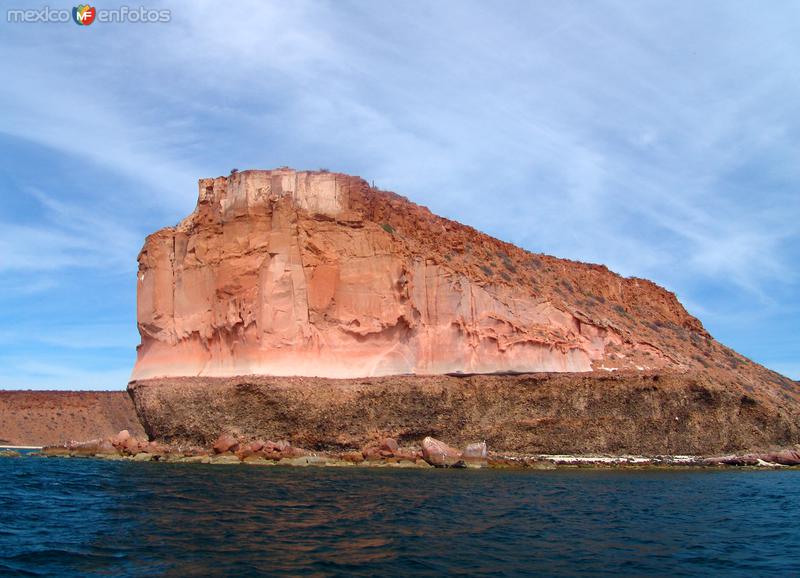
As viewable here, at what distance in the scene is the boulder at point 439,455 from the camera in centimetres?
2834

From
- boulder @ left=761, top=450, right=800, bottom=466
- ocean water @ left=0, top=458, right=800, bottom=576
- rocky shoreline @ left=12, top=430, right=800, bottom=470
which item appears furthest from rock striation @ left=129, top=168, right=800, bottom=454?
ocean water @ left=0, top=458, right=800, bottom=576

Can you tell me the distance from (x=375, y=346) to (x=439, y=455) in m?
6.87

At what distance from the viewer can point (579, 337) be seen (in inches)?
1426

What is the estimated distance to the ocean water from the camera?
10805 mm

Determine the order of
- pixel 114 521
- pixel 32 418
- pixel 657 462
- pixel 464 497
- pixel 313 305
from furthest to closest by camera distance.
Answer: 1. pixel 32 418
2. pixel 313 305
3. pixel 657 462
4. pixel 464 497
5. pixel 114 521

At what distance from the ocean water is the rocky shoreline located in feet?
17.6

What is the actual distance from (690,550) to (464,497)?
6.65m

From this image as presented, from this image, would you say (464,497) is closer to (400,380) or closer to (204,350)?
(400,380)

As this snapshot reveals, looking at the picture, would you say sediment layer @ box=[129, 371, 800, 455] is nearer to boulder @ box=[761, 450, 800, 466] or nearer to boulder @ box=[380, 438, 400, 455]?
boulder @ box=[380, 438, 400, 455]

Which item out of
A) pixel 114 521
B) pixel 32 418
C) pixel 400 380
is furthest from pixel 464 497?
pixel 32 418

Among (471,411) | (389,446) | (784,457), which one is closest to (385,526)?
(389,446)

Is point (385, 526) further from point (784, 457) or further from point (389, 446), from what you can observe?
point (784, 457)

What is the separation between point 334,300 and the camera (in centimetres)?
3441

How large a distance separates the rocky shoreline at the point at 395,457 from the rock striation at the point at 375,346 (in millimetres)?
703
